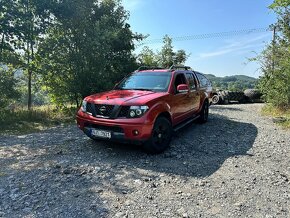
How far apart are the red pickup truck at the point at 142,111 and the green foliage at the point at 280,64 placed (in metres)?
6.34

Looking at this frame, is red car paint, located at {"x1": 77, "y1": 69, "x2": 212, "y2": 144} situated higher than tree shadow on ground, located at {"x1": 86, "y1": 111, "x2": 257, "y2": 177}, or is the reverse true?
red car paint, located at {"x1": 77, "y1": 69, "x2": 212, "y2": 144}

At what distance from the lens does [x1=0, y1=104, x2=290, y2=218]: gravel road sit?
125 inches

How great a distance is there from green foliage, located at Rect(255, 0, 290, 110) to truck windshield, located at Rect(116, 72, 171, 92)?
21.6 feet

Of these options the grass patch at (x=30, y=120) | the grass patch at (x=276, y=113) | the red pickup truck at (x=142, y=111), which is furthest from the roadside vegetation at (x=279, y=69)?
the grass patch at (x=30, y=120)

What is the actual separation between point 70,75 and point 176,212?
27.8ft

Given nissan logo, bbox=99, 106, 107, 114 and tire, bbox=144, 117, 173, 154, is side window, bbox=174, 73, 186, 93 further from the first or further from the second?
nissan logo, bbox=99, 106, 107, 114

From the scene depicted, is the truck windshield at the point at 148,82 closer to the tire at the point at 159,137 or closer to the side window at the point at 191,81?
the tire at the point at 159,137


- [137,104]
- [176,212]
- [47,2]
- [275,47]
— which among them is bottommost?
[176,212]

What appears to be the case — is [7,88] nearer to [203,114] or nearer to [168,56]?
[203,114]

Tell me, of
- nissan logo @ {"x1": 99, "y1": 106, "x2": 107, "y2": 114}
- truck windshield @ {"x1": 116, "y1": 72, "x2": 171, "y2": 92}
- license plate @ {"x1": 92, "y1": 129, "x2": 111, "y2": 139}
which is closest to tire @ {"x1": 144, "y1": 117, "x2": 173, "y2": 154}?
license plate @ {"x1": 92, "y1": 129, "x2": 111, "y2": 139}

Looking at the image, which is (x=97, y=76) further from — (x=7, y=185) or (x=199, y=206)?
(x=199, y=206)

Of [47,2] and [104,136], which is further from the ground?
[47,2]

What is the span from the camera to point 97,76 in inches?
404

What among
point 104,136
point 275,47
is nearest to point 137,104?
point 104,136
